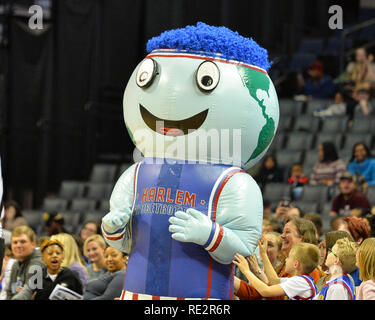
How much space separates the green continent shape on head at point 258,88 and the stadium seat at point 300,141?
5.81m

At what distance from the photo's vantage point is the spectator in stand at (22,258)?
6641mm

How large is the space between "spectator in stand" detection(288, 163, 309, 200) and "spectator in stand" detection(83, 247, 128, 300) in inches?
125

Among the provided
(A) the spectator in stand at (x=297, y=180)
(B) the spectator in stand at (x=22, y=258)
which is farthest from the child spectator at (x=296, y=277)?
(A) the spectator in stand at (x=297, y=180)

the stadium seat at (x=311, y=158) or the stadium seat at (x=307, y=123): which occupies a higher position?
the stadium seat at (x=307, y=123)

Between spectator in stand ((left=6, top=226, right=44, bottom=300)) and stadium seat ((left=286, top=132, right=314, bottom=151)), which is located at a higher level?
stadium seat ((left=286, top=132, right=314, bottom=151))

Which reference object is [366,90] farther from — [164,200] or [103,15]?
[164,200]

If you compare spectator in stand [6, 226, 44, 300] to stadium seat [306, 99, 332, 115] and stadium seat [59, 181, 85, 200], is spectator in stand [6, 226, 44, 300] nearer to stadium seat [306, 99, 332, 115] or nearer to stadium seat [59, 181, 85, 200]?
stadium seat [59, 181, 85, 200]

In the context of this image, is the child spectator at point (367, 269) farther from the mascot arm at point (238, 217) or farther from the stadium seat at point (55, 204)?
the stadium seat at point (55, 204)

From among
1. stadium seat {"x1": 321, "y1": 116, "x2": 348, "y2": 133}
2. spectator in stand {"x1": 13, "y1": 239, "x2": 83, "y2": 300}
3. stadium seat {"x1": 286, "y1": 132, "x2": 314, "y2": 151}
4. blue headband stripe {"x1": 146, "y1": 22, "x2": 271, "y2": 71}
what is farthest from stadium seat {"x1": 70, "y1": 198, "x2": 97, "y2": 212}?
blue headband stripe {"x1": 146, "y1": 22, "x2": 271, "y2": 71}

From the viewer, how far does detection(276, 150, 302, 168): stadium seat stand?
10.0 metres

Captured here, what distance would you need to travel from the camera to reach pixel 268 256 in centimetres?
544

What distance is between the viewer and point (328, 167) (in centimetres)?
911

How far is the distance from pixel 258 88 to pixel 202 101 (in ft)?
1.18
